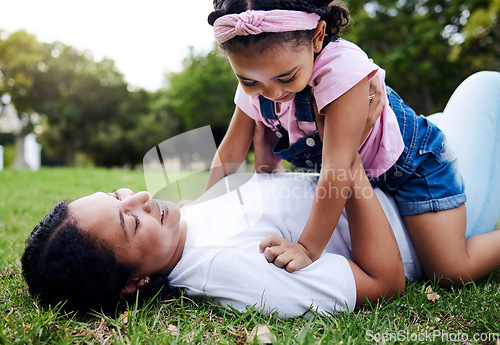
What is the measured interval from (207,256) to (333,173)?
2.40 ft

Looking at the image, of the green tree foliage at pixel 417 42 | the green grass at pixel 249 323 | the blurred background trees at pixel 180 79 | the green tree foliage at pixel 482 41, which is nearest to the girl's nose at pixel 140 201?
the green grass at pixel 249 323

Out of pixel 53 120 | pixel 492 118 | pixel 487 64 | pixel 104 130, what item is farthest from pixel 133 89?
pixel 492 118

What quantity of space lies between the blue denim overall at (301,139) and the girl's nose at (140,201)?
90 cm

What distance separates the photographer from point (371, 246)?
1959 millimetres

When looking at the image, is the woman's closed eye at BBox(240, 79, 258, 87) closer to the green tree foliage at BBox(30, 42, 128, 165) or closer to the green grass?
the green grass

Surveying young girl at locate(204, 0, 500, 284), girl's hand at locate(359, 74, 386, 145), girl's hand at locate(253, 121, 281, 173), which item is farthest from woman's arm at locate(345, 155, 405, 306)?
girl's hand at locate(253, 121, 281, 173)

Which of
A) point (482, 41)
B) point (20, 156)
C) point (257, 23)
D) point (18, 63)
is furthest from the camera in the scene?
point (20, 156)

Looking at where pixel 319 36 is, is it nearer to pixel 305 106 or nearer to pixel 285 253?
pixel 305 106

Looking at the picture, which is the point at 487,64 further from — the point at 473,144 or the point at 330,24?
the point at 330,24

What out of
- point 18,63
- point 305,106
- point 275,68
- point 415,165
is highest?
point 18,63

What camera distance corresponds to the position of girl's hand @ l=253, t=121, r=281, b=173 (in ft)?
9.18

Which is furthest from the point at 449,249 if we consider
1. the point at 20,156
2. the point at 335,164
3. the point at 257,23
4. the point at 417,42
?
the point at 20,156

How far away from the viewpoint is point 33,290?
1895 mm

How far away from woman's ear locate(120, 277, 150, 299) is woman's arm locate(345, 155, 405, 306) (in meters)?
1.03
